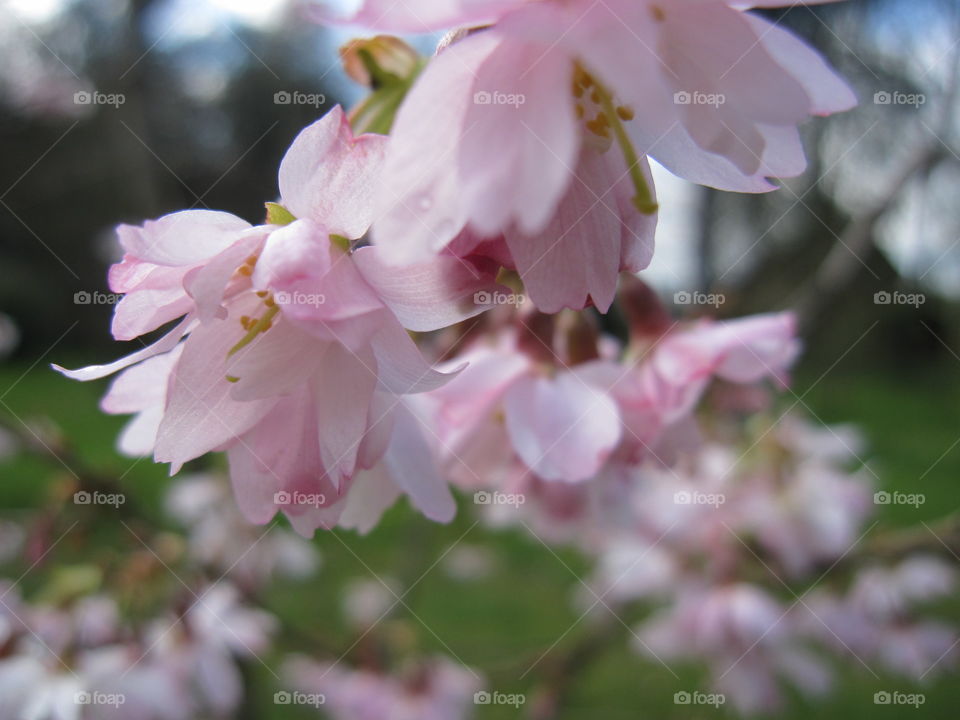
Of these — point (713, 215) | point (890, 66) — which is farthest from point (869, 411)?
point (890, 66)

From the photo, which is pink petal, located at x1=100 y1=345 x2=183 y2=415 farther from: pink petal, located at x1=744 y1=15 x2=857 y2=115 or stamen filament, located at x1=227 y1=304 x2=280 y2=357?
pink petal, located at x1=744 y1=15 x2=857 y2=115

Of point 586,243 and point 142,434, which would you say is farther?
point 142,434

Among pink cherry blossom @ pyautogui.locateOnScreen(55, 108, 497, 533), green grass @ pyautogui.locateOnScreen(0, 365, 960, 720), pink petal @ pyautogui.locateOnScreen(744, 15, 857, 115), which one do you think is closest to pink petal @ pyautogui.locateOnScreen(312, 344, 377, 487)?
pink cherry blossom @ pyautogui.locateOnScreen(55, 108, 497, 533)

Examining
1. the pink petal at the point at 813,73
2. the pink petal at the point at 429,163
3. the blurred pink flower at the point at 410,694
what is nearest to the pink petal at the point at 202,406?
the pink petal at the point at 429,163

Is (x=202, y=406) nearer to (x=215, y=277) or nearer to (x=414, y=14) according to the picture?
(x=215, y=277)

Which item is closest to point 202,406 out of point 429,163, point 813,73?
point 429,163

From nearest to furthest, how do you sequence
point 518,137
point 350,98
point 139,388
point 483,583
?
point 518,137 → point 139,388 → point 350,98 → point 483,583
